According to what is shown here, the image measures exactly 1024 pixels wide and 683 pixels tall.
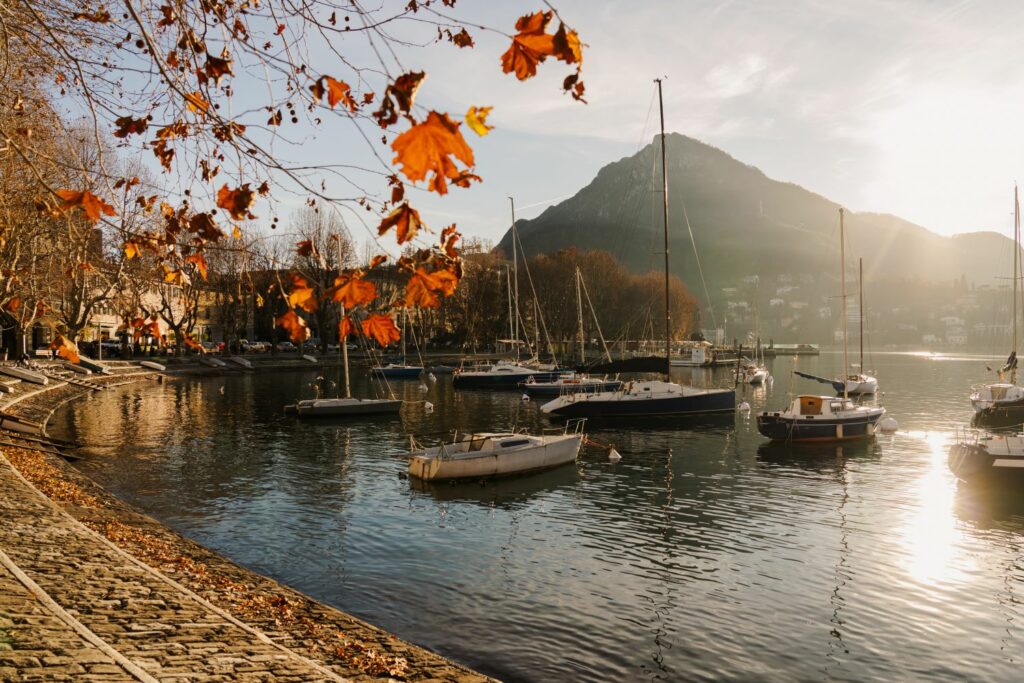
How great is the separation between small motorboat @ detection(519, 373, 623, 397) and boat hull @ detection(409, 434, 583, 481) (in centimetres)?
3064

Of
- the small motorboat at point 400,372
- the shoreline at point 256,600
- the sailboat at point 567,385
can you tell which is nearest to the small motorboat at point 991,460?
the shoreline at point 256,600

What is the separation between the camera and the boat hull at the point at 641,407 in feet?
165

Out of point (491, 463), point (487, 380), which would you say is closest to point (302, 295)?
point (491, 463)

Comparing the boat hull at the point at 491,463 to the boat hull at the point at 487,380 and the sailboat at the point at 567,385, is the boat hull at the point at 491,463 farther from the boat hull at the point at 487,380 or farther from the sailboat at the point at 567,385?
the boat hull at the point at 487,380

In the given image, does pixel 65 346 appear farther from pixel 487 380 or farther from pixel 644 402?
pixel 487 380

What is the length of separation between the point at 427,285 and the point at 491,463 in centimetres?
2606

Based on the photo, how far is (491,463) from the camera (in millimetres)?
29953

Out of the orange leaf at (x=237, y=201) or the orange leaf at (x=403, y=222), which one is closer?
the orange leaf at (x=403, y=222)

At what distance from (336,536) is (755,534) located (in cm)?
1265

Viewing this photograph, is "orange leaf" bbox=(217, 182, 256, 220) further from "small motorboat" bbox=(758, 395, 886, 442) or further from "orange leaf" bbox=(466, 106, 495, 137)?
"small motorboat" bbox=(758, 395, 886, 442)

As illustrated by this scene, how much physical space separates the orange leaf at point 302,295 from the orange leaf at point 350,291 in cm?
12

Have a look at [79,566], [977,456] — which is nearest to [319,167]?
[79,566]

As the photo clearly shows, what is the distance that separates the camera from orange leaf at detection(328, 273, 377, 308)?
4266 millimetres

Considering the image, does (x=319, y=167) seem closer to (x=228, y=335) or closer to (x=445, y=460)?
(x=445, y=460)
